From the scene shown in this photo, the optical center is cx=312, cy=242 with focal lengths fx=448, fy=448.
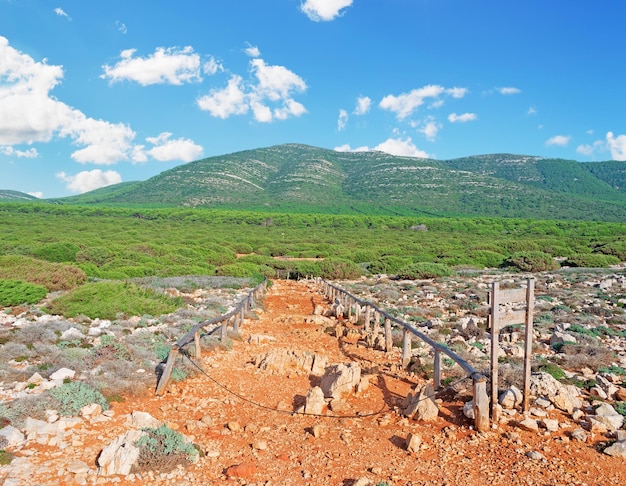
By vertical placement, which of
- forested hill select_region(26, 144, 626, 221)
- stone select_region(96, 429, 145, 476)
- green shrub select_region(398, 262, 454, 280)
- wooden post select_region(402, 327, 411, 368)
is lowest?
green shrub select_region(398, 262, 454, 280)

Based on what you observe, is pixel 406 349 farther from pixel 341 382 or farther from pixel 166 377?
pixel 166 377

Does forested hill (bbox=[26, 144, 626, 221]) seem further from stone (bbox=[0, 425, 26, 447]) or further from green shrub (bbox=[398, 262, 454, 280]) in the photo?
stone (bbox=[0, 425, 26, 447])

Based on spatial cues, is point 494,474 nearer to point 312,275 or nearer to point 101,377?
point 101,377

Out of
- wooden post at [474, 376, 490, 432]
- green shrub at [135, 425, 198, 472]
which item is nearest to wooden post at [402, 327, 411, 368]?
wooden post at [474, 376, 490, 432]

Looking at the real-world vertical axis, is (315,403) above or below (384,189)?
below

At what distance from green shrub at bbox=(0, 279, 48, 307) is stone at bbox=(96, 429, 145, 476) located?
10877mm

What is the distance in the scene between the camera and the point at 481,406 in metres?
6.32

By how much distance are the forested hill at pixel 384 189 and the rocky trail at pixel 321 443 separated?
411ft

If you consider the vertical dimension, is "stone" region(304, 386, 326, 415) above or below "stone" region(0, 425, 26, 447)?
below

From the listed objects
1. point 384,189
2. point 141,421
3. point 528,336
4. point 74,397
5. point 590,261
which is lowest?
point 590,261

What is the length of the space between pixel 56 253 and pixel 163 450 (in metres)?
24.9

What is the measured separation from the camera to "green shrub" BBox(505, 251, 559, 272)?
3219cm

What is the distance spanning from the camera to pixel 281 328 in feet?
48.4

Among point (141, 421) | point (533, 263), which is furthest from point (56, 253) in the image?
point (533, 263)
